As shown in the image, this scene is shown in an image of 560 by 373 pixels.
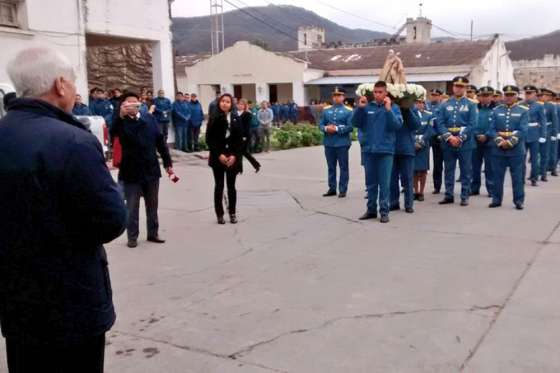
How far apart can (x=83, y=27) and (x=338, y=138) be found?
7.34 meters

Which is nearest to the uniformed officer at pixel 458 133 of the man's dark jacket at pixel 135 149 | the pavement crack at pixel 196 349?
the man's dark jacket at pixel 135 149

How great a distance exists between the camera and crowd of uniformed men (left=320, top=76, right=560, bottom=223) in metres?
8.43

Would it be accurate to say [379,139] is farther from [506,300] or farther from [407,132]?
[506,300]

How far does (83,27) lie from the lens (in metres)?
14.3

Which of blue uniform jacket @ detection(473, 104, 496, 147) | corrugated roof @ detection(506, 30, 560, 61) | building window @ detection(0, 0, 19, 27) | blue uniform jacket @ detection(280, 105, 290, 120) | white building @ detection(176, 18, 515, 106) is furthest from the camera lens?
corrugated roof @ detection(506, 30, 560, 61)

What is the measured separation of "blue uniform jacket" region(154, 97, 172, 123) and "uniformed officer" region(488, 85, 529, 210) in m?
9.40

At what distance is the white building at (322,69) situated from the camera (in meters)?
39.7

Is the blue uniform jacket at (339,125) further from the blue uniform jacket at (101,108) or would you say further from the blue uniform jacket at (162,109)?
the blue uniform jacket at (162,109)

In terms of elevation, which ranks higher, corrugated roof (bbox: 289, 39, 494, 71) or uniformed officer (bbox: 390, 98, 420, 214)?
corrugated roof (bbox: 289, 39, 494, 71)

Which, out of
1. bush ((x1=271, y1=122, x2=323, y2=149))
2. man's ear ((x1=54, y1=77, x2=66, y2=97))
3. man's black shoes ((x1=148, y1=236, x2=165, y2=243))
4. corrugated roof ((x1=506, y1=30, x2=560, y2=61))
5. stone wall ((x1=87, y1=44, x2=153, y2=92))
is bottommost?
man's black shoes ((x1=148, y1=236, x2=165, y2=243))

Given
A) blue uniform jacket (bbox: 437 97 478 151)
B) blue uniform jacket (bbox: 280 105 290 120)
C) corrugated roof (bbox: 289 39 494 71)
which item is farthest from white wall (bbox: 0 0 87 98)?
corrugated roof (bbox: 289 39 494 71)

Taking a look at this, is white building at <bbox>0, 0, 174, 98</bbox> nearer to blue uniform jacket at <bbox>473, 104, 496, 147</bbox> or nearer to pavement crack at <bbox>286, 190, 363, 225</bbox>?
pavement crack at <bbox>286, 190, 363, 225</bbox>

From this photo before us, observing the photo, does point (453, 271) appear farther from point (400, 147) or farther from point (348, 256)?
point (400, 147)

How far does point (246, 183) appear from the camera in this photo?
12.4 m
